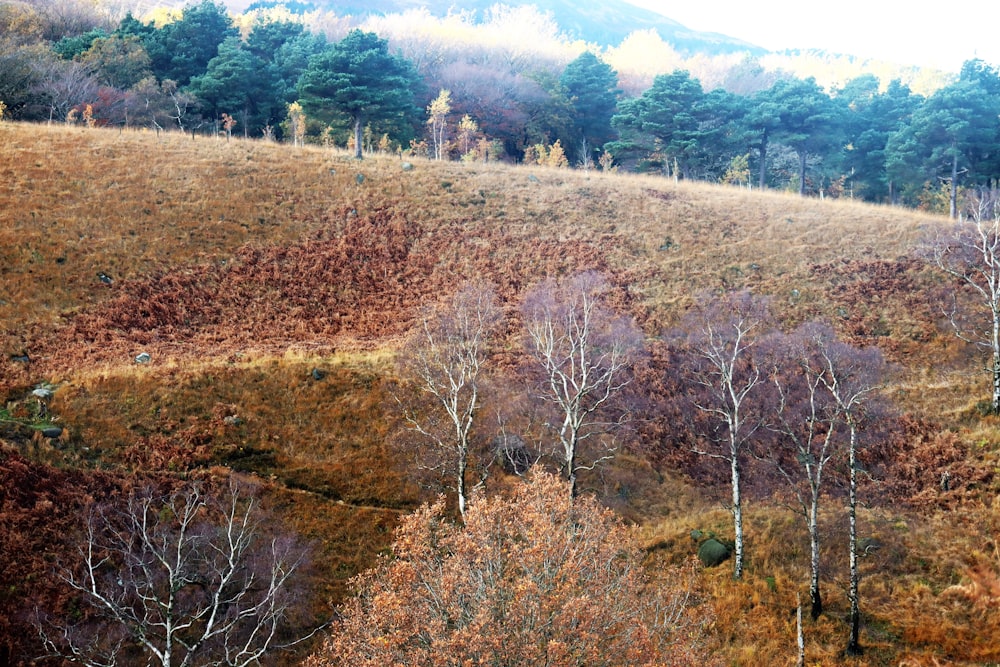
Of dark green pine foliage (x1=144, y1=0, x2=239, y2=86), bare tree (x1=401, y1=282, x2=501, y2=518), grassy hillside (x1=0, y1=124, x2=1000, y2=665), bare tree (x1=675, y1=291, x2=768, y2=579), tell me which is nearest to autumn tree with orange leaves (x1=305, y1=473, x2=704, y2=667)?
grassy hillside (x1=0, y1=124, x2=1000, y2=665)

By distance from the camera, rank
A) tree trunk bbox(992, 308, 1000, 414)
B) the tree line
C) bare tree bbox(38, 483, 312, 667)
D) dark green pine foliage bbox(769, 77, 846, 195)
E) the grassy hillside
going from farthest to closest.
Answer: dark green pine foliage bbox(769, 77, 846, 195)
the tree line
tree trunk bbox(992, 308, 1000, 414)
the grassy hillside
bare tree bbox(38, 483, 312, 667)

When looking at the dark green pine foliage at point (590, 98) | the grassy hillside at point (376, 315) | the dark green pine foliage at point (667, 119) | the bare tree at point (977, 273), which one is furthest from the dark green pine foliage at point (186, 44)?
the bare tree at point (977, 273)

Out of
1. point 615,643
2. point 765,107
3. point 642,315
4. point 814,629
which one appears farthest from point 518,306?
point 765,107

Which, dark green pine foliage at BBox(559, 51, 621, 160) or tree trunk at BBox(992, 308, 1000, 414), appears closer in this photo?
tree trunk at BBox(992, 308, 1000, 414)

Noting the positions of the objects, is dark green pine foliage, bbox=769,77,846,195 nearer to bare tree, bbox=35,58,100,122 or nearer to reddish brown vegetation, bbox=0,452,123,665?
reddish brown vegetation, bbox=0,452,123,665

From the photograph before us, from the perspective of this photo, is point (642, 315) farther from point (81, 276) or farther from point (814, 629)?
point (81, 276)

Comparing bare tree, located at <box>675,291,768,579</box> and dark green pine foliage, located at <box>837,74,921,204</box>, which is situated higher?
dark green pine foliage, located at <box>837,74,921,204</box>
